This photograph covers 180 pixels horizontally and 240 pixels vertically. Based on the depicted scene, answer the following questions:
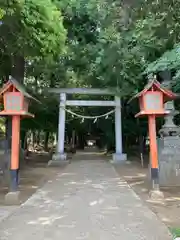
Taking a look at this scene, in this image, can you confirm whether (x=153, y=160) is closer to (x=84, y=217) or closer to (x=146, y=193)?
(x=146, y=193)

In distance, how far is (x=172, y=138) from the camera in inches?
437

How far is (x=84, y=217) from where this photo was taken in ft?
20.2

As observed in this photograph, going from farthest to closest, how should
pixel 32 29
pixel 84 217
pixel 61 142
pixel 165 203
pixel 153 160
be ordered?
pixel 61 142 → pixel 32 29 → pixel 153 160 → pixel 165 203 → pixel 84 217

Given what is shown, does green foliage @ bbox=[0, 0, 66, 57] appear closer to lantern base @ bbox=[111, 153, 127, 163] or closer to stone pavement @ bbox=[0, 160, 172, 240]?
stone pavement @ bbox=[0, 160, 172, 240]

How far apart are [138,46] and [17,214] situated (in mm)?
9156

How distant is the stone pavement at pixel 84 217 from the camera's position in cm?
512

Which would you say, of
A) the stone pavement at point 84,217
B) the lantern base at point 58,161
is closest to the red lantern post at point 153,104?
the stone pavement at point 84,217

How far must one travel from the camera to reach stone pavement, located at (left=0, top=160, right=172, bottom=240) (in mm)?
5125

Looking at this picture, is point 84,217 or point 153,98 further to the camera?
point 153,98

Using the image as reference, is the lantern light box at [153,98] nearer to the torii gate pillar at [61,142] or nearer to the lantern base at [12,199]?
the lantern base at [12,199]

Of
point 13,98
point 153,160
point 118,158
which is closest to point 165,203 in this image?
point 153,160

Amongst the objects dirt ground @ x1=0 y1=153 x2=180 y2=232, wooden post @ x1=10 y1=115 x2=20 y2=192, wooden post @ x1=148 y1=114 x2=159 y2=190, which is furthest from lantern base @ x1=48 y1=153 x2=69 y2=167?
wooden post @ x1=148 y1=114 x2=159 y2=190

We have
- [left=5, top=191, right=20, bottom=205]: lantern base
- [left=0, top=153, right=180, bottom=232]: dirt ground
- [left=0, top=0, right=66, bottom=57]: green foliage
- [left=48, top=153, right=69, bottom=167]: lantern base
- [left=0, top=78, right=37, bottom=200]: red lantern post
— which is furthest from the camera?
[left=48, top=153, right=69, bottom=167]: lantern base

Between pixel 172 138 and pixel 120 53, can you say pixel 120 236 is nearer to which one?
pixel 172 138
